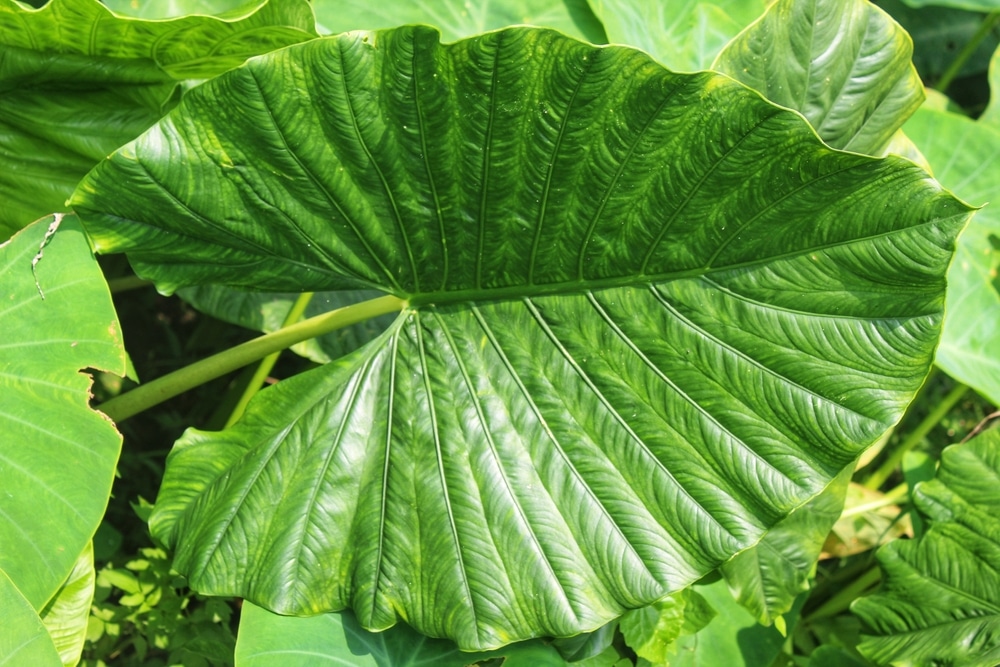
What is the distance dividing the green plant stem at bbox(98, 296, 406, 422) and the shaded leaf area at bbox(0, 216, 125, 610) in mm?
202

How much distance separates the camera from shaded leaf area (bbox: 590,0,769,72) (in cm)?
137

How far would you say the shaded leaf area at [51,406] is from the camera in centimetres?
90

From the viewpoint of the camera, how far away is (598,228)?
0.96 meters

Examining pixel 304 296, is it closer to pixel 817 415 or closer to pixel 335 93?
pixel 335 93

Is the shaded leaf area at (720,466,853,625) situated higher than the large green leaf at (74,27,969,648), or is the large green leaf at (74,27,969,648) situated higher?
the large green leaf at (74,27,969,648)

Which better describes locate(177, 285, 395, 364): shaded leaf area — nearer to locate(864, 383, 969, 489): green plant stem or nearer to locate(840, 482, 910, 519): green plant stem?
locate(840, 482, 910, 519): green plant stem

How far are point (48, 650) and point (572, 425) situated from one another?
605mm

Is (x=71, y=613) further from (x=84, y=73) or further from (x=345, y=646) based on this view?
(x=84, y=73)


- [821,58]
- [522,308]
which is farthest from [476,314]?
[821,58]

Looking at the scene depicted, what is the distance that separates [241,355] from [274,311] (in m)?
0.32

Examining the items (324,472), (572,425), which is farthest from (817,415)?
(324,472)

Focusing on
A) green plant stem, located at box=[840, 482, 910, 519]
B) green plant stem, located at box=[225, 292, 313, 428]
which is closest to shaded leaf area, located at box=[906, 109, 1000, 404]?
green plant stem, located at box=[840, 482, 910, 519]

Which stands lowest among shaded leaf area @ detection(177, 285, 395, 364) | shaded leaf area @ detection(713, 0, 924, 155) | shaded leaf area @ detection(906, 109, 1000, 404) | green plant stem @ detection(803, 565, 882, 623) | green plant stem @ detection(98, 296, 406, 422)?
green plant stem @ detection(803, 565, 882, 623)

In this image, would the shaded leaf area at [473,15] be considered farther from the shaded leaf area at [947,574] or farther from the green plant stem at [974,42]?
the green plant stem at [974,42]
